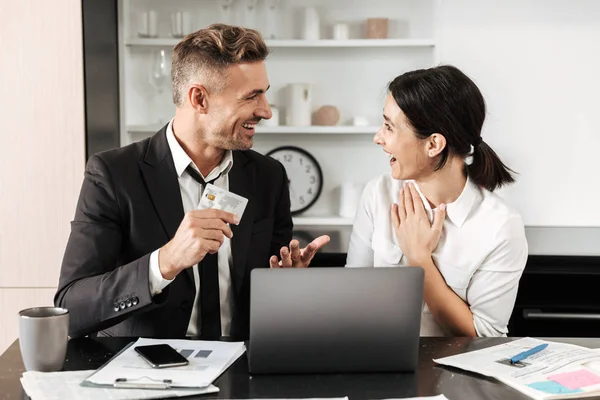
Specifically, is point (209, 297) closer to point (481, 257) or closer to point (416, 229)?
point (416, 229)

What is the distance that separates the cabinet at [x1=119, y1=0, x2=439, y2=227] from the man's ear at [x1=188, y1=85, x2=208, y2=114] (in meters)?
1.42

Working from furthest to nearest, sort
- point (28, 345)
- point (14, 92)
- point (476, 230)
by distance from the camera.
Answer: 1. point (14, 92)
2. point (476, 230)
3. point (28, 345)

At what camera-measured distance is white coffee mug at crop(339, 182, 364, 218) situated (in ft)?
11.0

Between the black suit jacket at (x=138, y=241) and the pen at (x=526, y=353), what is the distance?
58 centimetres

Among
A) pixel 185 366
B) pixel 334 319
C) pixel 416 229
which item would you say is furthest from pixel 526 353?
pixel 185 366

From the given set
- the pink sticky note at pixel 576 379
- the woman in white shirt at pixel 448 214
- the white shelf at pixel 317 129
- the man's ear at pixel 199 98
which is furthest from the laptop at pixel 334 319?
the white shelf at pixel 317 129

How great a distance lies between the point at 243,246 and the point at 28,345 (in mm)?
715

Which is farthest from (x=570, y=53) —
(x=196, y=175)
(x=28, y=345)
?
(x=28, y=345)

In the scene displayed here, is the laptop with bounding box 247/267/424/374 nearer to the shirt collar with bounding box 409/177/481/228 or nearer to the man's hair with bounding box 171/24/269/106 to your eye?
the shirt collar with bounding box 409/177/481/228

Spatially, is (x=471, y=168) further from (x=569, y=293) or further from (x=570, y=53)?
(x=570, y=53)

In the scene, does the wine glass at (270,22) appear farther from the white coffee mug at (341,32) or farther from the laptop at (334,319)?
the laptop at (334,319)

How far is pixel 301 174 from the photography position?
3.46 m

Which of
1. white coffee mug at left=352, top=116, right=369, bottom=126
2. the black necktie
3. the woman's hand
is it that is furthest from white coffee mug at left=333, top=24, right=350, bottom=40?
the black necktie

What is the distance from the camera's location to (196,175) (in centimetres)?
196
